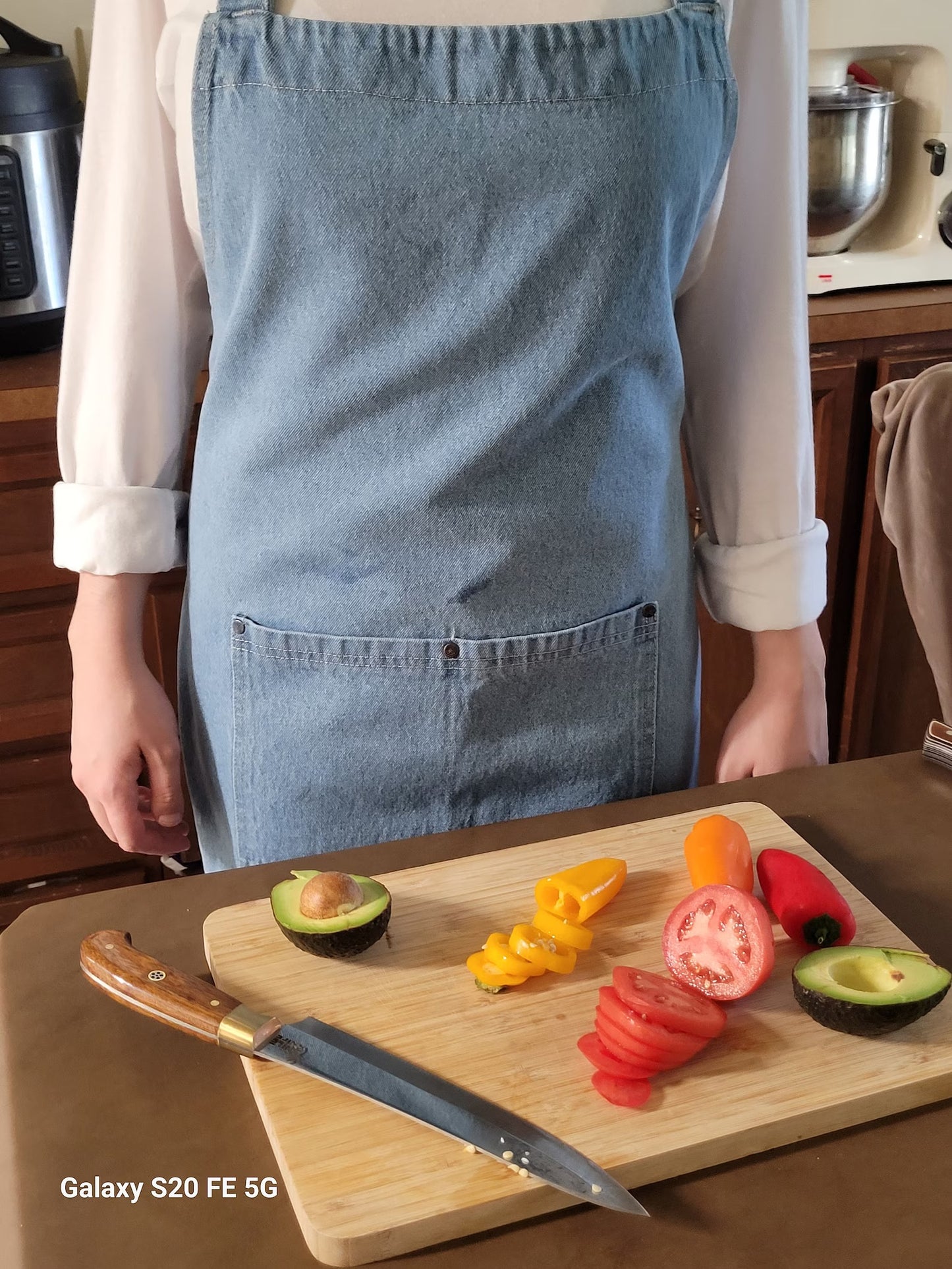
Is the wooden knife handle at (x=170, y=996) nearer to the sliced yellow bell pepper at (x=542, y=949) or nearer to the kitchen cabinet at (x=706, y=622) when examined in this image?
the sliced yellow bell pepper at (x=542, y=949)

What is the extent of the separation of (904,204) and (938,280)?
15cm

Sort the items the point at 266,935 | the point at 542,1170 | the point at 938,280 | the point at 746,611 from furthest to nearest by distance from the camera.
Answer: the point at 938,280, the point at 746,611, the point at 266,935, the point at 542,1170

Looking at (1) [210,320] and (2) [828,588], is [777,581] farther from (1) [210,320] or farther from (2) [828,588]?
(2) [828,588]

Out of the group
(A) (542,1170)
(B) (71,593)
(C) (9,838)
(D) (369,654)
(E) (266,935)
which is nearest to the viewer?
(A) (542,1170)

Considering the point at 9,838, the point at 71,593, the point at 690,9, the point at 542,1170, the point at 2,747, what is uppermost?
the point at 690,9

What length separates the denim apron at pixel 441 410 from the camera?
2.38ft

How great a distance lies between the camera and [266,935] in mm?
694

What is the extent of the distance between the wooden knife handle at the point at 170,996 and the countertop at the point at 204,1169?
2 cm

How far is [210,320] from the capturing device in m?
0.90

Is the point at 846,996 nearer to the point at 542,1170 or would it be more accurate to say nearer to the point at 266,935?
the point at 542,1170

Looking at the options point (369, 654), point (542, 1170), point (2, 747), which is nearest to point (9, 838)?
point (2, 747)

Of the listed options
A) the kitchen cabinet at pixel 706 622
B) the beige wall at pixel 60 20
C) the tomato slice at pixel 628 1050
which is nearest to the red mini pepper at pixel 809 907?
the tomato slice at pixel 628 1050

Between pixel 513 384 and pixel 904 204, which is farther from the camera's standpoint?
pixel 904 204

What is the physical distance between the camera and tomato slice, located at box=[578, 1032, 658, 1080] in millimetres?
589
